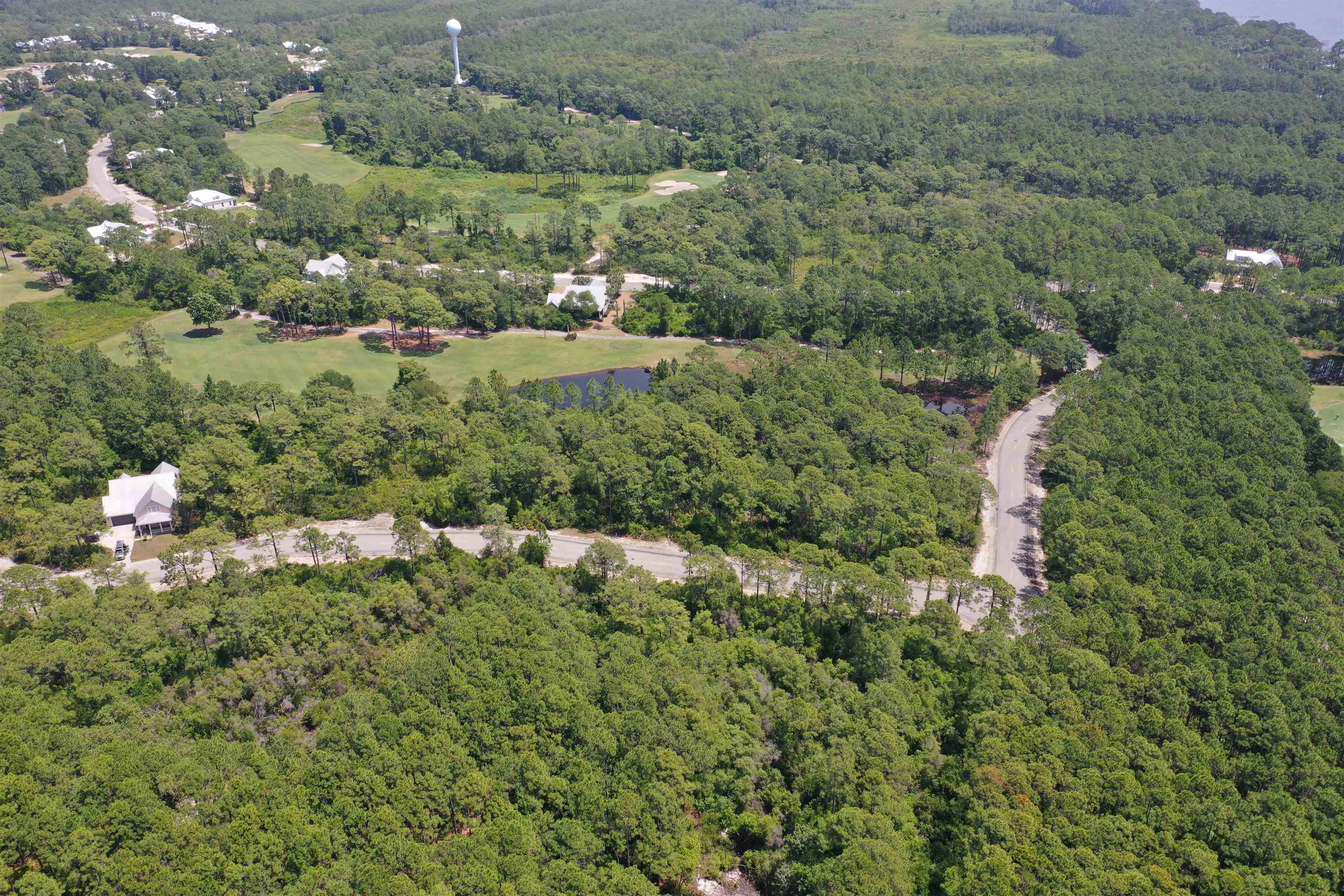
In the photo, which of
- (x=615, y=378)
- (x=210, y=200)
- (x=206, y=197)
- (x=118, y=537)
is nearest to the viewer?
(x=118, y=537)

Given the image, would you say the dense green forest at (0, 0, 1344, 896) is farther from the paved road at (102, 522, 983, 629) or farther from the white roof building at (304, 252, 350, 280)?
the white roof building at (304, 252, 350, 280)

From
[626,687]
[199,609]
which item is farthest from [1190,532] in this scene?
[199,609]

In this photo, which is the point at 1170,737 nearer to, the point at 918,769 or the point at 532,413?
the point at 918,769

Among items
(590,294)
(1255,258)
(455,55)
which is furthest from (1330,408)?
(455,55)

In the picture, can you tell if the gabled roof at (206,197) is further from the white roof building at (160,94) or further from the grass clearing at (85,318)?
the white roof building at (160,94)

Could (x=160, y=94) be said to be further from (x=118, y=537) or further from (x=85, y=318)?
(x=118, y=537)
